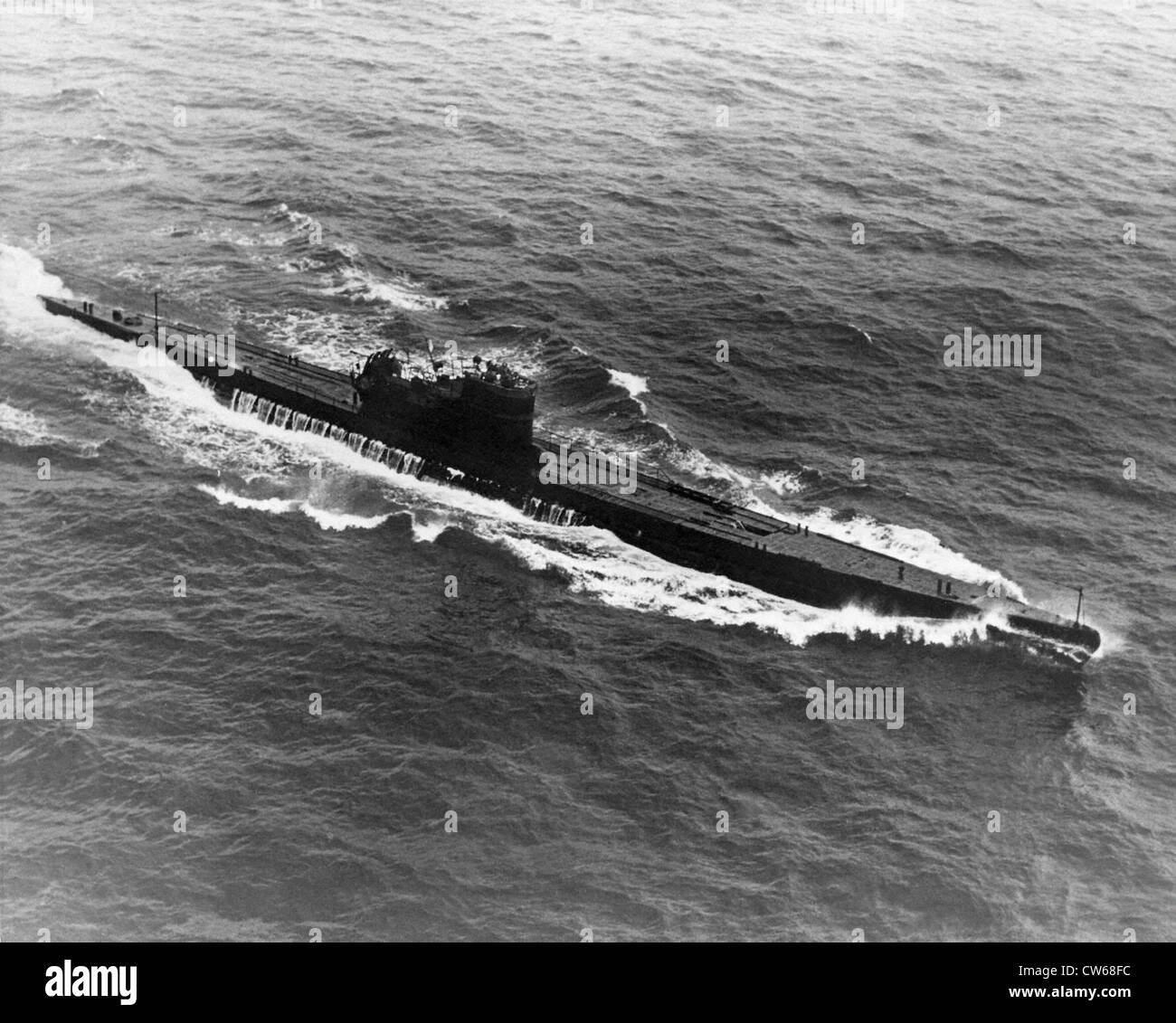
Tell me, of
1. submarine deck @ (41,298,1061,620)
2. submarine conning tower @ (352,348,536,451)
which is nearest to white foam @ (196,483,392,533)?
submarine conning tower @ (352,348,536,451)

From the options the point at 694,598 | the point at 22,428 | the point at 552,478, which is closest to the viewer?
the point at 694,598

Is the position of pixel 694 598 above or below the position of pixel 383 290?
below

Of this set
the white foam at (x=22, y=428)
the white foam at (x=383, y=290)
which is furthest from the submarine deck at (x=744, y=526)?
the white foam at (x=383, y=290)

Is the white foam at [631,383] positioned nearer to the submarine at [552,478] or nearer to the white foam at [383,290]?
the submarine at [552,478]

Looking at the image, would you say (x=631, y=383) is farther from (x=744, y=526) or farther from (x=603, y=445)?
(x=744, y=526)

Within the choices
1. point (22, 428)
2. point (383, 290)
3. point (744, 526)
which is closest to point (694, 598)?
point (744, 526)

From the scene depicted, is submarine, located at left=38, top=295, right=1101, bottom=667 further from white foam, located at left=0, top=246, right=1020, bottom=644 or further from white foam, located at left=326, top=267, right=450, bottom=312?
white foam, located at left=326, top=267, right=450, bottom=312
